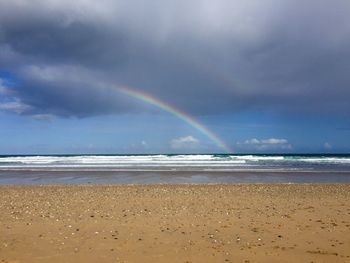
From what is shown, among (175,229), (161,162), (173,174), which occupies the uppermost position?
(161,162)

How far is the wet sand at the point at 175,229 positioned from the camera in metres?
7.39

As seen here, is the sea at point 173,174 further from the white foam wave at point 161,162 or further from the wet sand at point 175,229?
the wet sand at point 175,229

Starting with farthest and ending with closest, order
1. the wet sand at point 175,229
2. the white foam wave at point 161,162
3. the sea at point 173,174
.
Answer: the white foam wave at point 161,162, the sea at point 173,174, the wet sand at point 175,229

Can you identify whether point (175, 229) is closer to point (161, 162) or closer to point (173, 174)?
point (173, 174)

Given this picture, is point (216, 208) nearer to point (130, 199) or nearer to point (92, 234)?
point (130, 199)

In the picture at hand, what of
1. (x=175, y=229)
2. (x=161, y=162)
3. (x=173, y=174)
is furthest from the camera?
(x=161, y=162)

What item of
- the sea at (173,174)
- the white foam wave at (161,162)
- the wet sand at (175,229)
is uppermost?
the white foam wave at (161,162)

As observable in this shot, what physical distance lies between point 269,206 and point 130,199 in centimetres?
495

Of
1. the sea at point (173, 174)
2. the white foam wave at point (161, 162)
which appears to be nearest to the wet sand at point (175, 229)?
the sea at point (173, 174)

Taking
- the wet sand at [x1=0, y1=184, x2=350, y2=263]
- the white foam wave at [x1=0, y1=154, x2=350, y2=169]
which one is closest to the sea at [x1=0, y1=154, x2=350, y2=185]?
the white foam wave at [x1=0, y1=154, x2=350, y2=169]

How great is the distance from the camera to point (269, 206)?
40.8 ft

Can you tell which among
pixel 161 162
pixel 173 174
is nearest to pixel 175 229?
pixel 173 174

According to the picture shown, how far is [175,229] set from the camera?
924 centimetres

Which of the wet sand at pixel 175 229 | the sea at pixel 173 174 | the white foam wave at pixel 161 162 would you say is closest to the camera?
the wet sand at pixel 175 229
